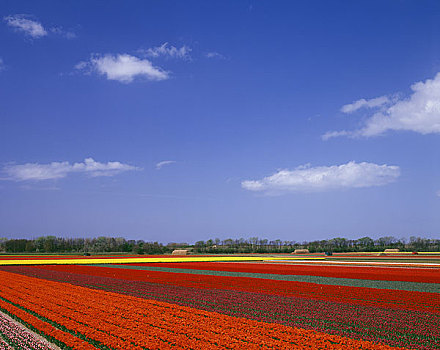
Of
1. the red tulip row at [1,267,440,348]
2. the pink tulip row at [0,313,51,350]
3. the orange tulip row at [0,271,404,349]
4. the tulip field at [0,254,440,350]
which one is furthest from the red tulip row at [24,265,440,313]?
the pink tulip row at [0,313,51,350]

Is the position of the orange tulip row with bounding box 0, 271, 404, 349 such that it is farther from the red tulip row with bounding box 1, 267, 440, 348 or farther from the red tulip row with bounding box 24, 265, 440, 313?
the red tulip row with bounding box 24, 265, 440, 313

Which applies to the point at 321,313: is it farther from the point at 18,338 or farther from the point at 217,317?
the point at 18,338

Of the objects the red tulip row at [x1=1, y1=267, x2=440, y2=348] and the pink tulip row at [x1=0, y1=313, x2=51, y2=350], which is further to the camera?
the red tulip row at [x1=1, y1=267, x2=440, y2=348]

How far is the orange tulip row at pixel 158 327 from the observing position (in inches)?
516

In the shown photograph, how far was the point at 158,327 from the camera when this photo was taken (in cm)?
1546

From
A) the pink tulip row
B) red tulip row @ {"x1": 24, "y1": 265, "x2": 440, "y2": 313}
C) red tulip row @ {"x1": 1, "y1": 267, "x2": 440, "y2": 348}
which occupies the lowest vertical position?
red tulip row @ {"x1": 24, "y1": 265, "x2": 440, "y2": 313}

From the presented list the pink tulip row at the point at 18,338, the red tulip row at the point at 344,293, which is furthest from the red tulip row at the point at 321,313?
the pink tulip row at the point at 18,338

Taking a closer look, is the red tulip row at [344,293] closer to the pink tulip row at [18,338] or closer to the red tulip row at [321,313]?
the red tulip row at [321,313]

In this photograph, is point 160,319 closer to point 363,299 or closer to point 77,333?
point 77,333

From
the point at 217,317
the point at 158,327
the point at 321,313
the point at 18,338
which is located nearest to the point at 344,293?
the point at 321,313

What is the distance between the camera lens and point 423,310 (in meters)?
19.2

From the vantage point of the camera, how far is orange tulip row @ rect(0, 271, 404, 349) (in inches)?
516

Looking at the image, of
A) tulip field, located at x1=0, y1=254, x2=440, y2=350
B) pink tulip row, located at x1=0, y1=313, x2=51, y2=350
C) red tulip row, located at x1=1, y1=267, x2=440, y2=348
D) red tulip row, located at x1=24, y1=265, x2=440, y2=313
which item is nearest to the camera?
pink tulip row, located at x1=0, y1=313, x2=51, y2=350

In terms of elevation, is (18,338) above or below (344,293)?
above
